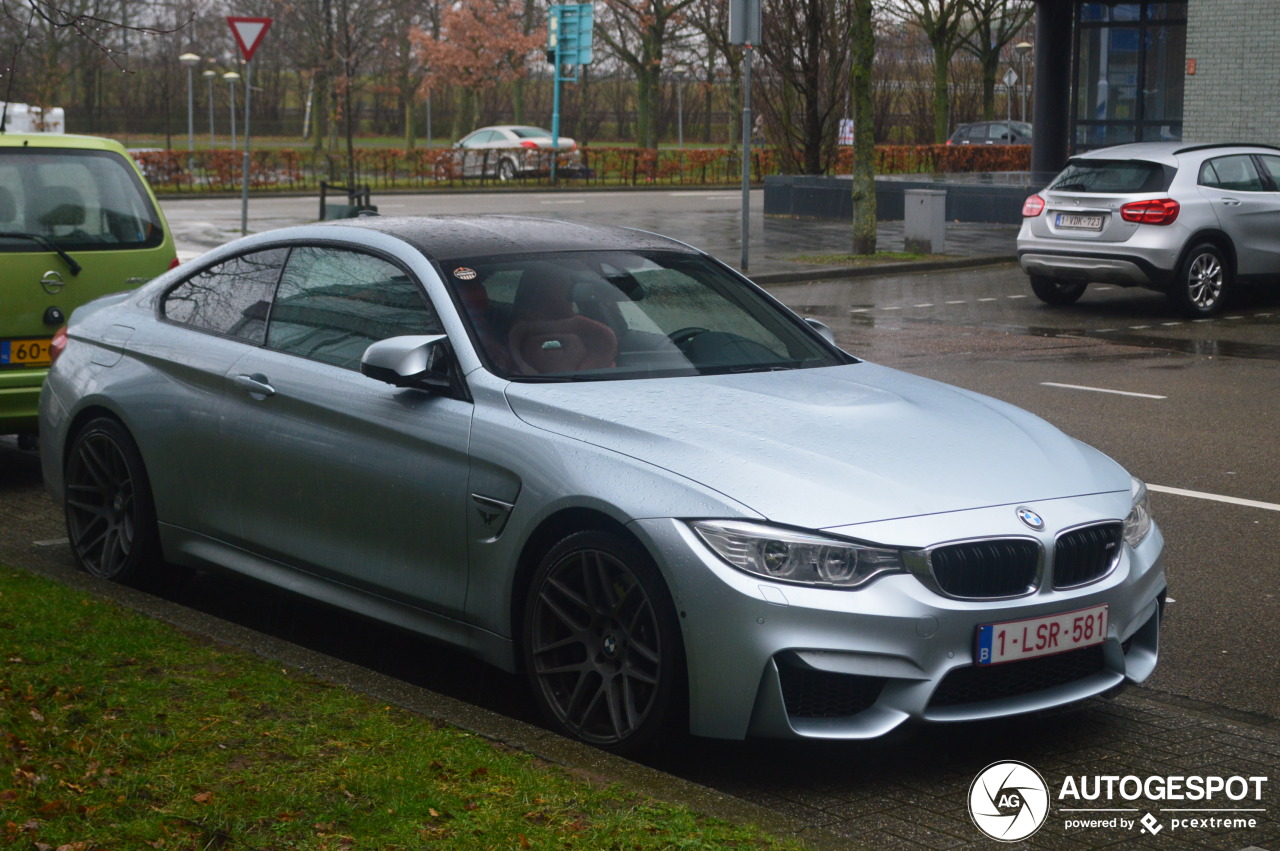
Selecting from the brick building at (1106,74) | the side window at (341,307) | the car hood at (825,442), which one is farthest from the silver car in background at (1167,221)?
the brick building at (1106,74)

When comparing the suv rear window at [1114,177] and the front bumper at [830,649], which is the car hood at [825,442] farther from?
the suv rear window at [1114,177]

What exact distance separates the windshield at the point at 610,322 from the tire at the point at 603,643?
2.55 feet

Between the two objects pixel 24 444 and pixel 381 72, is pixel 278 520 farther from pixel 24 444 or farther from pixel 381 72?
pixel 381 72

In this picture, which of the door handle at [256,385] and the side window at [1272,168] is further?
the side window at [1272,168]

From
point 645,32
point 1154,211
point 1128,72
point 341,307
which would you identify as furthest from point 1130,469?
point 645,32

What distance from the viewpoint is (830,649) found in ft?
13.7

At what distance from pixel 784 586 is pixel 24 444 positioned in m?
7.15

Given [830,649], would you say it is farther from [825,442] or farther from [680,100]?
[680,100]

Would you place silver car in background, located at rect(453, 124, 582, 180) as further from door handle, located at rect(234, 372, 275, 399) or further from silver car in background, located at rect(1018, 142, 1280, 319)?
door handle, located at rect(234, 372, 275, 399)

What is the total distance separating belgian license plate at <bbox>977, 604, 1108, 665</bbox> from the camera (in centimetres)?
430

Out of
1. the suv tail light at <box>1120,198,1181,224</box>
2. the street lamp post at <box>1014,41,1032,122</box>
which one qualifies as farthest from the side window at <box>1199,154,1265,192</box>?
the street lamp post at <box>1014,41,1032,122</box>

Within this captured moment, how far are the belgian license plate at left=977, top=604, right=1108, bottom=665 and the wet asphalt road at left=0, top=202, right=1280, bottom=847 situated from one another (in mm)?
319

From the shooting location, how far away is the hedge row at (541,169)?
40000 mm

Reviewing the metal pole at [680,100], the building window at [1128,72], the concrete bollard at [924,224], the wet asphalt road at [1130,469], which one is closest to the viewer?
the wet asphalt road at [1130,469]
